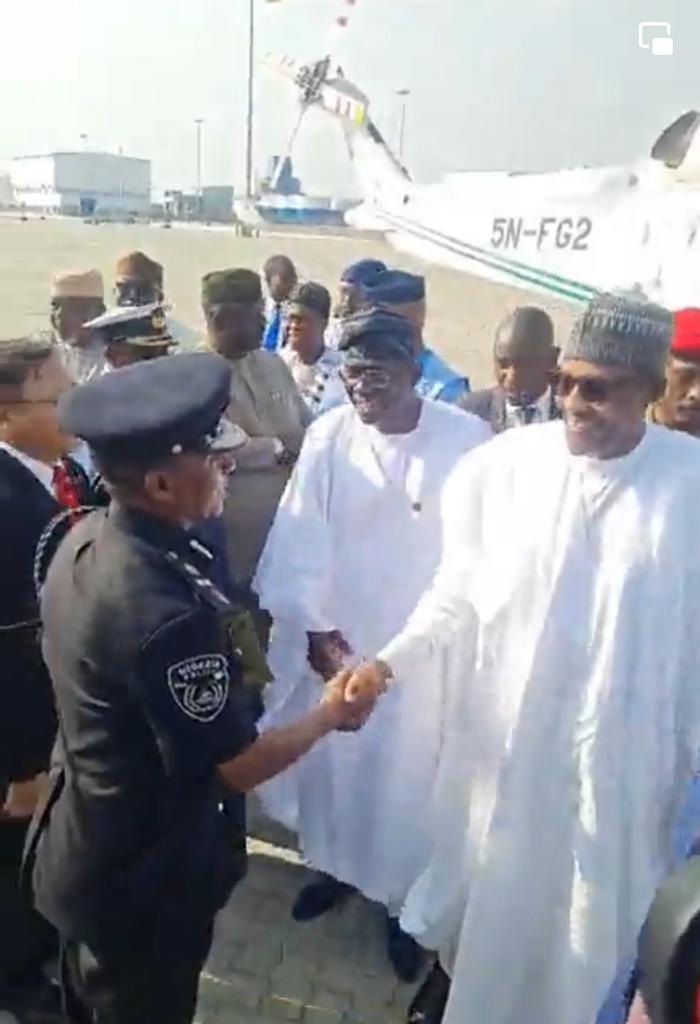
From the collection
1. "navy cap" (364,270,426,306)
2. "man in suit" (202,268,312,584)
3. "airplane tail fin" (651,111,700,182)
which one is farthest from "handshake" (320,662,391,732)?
"airplane tail fin" (651,111,700,182)

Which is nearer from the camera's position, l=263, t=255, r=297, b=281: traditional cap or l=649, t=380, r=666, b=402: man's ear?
l=649, t=380, r=666, b=402: man's ear

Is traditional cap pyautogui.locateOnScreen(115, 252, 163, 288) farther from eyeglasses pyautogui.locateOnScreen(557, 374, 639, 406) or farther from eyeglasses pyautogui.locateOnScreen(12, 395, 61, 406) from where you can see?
eyeglasses pyautogui.locateOnScreen(557, 374, 639, 406)

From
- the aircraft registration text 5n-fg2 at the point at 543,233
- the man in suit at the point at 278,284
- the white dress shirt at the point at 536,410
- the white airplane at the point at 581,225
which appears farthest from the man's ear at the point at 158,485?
the aircraft registration text 5n-fg2 at the point at 543,233

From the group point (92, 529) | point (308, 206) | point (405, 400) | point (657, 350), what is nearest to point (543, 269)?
point (405, 400)

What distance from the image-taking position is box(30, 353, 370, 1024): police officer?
1.84 metres

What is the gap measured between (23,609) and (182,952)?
811 mm

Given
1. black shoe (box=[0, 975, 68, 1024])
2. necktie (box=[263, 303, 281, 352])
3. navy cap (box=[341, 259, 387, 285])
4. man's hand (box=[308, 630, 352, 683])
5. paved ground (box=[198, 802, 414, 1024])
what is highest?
navy cap (box=[341, 259, 387, 285])

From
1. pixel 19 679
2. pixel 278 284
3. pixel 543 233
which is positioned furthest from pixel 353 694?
pixel 543 233

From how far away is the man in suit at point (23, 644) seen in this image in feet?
8.18

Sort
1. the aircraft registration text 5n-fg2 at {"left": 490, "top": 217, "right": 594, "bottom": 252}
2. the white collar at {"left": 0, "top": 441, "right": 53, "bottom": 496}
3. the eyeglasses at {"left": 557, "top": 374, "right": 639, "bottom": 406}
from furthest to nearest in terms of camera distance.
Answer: the aircraft registration text 5n-fg2 at {"left": 490, "top": 217, "right": 594, "bottom": 252} < the white collar at {"left": 0, "top": 441, "right": 53, "bottom": 496} < the eyeglasses at {"left": 557, "top": 374, "right": 639, "bottom": 406}

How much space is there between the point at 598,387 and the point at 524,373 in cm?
163

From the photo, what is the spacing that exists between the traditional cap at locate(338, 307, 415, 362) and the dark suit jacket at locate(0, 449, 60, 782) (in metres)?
0.90

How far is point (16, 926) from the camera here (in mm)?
2783

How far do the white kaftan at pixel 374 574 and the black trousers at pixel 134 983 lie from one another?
1009 mm
